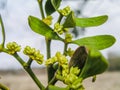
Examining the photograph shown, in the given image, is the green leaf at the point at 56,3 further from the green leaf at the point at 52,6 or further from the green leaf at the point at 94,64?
the green leaf at the point at 94,64


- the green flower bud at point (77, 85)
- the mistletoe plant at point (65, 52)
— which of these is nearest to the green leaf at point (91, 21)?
the mistletoe plant at point (65, 52)

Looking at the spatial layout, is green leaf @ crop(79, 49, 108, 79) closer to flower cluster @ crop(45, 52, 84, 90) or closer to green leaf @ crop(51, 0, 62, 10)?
flower cluster @ crop(45, 52, 84, 90)

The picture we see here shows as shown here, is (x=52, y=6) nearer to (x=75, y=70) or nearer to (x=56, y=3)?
(x=56, y=3)

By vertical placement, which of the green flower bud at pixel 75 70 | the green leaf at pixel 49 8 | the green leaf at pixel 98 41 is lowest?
the green leaf at pixel 98 41

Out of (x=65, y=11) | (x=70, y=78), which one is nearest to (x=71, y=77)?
(x=70, y=78)

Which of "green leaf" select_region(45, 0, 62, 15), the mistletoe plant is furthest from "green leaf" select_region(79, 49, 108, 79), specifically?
"green leaf" select_region(45, 0, 62, 15)

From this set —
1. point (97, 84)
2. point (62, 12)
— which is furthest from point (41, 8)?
point (97, 84)

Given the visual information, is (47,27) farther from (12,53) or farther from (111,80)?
(111,80)
